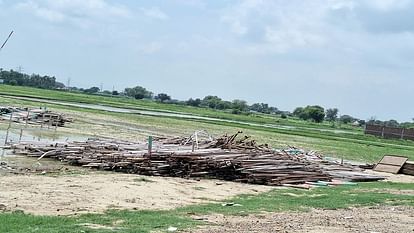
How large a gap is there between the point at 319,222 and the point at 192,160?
8.44 metres

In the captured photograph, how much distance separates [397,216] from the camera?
13.4 meters

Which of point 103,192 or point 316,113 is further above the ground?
point 316,113

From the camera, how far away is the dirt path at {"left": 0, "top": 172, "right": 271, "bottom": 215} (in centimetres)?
1200

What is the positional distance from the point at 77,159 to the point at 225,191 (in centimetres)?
608

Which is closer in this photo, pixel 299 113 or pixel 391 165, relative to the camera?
pixel 391 165

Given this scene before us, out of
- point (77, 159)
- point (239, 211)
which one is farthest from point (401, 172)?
point (239, 211)

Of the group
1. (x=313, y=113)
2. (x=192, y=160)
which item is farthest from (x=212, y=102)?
(x=192, y=160)

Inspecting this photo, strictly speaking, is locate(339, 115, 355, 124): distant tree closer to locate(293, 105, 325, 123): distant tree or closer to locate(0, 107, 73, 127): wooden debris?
locate(293, 105, 325, 123): distant tree

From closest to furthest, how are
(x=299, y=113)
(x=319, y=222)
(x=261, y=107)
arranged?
(x=319, y=222) < (x=299, y=113) < (x=261, y=107)

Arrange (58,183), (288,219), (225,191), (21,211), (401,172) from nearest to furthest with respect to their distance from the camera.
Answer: (21,211)
(288,219)
(58,183)
(225,191)
(401,172)

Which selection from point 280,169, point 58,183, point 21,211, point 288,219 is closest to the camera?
point 21,211

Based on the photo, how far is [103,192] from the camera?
14.3 metres

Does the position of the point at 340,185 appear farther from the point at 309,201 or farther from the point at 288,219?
the point at 288,219

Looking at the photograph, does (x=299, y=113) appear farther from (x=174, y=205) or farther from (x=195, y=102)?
(x=174, y=205)
